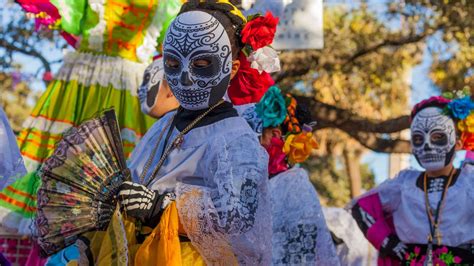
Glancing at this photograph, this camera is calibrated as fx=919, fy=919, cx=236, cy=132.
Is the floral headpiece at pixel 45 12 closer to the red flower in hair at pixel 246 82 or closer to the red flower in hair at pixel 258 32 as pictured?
the red flower in hair at pixel 246 82

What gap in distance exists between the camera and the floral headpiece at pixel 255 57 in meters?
3.76

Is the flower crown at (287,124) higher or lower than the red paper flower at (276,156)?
higher

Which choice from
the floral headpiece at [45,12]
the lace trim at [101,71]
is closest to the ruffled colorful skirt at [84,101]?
the lace trim at [101,71]

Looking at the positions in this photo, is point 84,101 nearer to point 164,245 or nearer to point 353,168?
point 164,245

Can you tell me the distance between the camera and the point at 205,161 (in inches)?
138

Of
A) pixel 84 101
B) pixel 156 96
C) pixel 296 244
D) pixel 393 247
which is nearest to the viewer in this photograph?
pixel 296 244

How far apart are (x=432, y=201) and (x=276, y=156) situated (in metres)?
1.52

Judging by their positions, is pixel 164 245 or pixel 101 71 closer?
pixel 164 245

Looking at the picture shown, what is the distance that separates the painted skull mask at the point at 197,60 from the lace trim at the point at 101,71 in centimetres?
234

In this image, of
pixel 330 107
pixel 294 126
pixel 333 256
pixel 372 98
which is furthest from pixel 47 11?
pixel 372 98

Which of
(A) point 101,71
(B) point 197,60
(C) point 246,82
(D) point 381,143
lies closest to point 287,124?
(A) point 101,71

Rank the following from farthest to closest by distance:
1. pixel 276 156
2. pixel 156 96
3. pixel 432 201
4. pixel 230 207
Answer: pixel 432 201 < pixel 276 156 < pixel 156 96 < pixel 230 207

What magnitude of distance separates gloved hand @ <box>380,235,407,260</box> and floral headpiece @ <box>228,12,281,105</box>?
2.80 metres

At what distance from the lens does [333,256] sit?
523 cm
